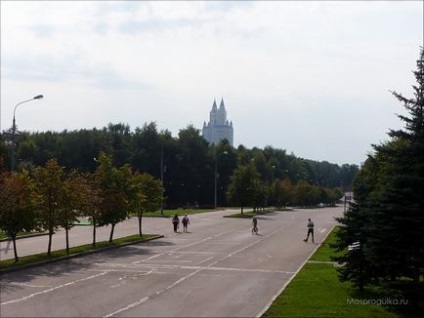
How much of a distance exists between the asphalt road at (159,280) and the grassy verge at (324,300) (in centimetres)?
55

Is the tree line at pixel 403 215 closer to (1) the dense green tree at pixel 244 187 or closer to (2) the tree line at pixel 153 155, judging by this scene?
(1) the dense green tree at pixel 244 187

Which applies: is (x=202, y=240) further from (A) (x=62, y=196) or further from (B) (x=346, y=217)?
(B) (x=346, y=217)

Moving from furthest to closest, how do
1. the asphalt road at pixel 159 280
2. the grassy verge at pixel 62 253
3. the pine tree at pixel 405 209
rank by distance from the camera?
the grassy verge at pixel 62 253 < the asphalt road at pixel 159 280 < the pine tree at pixel 405 209

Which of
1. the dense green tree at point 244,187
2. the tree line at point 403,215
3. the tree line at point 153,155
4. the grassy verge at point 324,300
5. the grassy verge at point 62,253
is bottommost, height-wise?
the grassy verge at point 324,300

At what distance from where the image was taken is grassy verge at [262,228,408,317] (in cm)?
1460

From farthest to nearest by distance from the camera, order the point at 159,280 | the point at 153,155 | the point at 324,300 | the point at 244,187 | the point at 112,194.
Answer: the point at 153,155, the point at 244,187, the point at 112,194, the point at 159,280, the point at 324,300

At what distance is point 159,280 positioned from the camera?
2072cm

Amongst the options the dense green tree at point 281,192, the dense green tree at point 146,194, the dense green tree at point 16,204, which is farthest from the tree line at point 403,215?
the dense green tree at point 281,192

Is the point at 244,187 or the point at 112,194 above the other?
the point at 244,187

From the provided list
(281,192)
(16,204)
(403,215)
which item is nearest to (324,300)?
(403,215)

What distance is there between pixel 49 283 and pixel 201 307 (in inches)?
240

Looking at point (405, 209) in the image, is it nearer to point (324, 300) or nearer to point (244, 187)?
point (324, 300)

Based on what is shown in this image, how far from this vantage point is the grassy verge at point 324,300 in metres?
14.6

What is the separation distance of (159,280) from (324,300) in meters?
6.51
